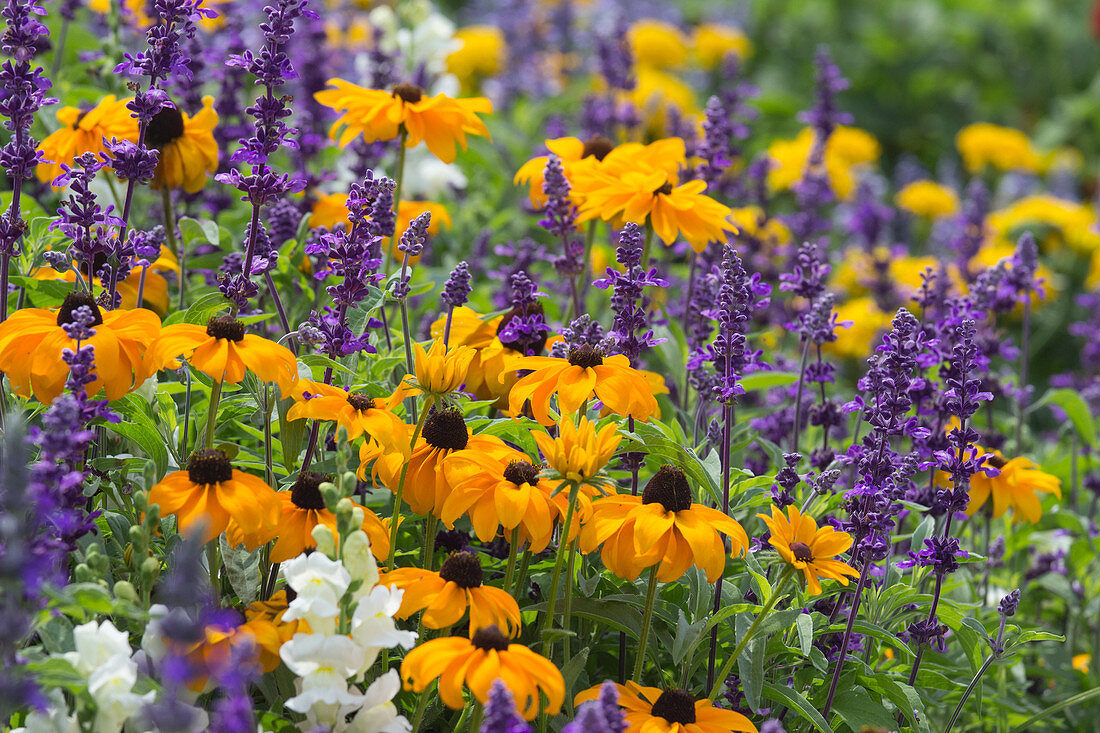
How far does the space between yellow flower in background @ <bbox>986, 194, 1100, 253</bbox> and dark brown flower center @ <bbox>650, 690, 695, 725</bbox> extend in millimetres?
4407

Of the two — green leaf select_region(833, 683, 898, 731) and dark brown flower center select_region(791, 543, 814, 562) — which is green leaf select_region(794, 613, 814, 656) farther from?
green leaf select_region(833, 683, 898, 731)

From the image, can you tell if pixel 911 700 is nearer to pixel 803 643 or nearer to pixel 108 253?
pixel 803 643

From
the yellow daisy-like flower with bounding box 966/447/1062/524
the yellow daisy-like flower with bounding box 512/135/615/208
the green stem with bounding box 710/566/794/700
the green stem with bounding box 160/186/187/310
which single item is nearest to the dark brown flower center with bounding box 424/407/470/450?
the green stem with bounding box 710/566/794/700

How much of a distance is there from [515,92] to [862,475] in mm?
4335

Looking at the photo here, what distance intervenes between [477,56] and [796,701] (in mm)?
5180

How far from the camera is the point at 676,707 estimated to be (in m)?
1.66

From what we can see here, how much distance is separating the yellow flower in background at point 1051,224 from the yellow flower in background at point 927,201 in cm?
32

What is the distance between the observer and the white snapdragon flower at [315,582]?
145 centimetres

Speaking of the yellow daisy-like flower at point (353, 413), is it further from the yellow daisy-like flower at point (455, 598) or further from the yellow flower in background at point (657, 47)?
the yellow flower in background at point (657, 47)

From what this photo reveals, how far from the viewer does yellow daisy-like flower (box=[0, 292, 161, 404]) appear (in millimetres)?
1694

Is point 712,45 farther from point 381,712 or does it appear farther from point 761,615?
point 381,712

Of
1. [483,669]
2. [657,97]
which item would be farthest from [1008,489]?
[657,97]

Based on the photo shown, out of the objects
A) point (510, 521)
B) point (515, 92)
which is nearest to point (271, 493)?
point (510, 521)

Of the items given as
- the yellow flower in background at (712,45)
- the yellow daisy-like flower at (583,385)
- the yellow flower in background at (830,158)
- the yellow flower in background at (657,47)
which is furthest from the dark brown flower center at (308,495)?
the yellow flower in background at (712,45)
